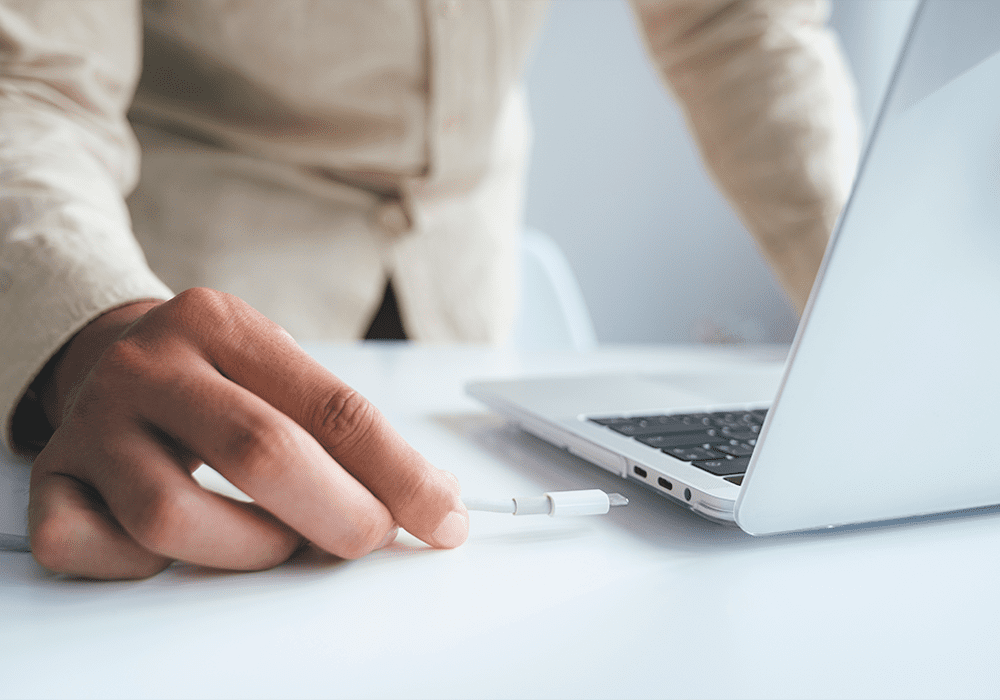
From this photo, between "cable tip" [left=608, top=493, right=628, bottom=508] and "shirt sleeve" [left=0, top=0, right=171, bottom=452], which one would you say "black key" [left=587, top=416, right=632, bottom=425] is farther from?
"shirt sleeve" [left=0, top=0, right=171, bottom=452]

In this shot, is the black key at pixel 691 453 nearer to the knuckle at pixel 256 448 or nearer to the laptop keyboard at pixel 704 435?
the laptop keyboard at pixel 704 435

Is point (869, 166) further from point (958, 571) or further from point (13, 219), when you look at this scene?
point (13, 219)

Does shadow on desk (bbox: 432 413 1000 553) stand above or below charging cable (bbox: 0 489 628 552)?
below

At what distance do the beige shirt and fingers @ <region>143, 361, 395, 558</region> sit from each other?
2.00ft

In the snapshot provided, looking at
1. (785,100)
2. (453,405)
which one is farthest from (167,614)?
(785,100)

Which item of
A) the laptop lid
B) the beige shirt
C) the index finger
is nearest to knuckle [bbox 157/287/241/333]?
the index finger

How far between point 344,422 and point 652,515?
0.14 m

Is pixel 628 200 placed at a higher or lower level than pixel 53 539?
lower

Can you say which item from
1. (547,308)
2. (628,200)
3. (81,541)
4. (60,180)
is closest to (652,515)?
(81,541)

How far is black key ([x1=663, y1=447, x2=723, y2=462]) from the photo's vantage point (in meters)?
0.33

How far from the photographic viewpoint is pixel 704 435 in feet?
1.22

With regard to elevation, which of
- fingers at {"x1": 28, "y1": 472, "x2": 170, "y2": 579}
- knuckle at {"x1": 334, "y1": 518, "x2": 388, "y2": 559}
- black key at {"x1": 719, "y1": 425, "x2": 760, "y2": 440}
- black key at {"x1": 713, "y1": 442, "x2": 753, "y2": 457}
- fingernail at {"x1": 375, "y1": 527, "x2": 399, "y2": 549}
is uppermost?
fingers at {"x1": 28, "y1": 472, "x2": 170, "y2": 579}

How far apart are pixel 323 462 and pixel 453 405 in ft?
1.05

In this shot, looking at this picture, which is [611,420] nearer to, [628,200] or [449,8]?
[449,8]
